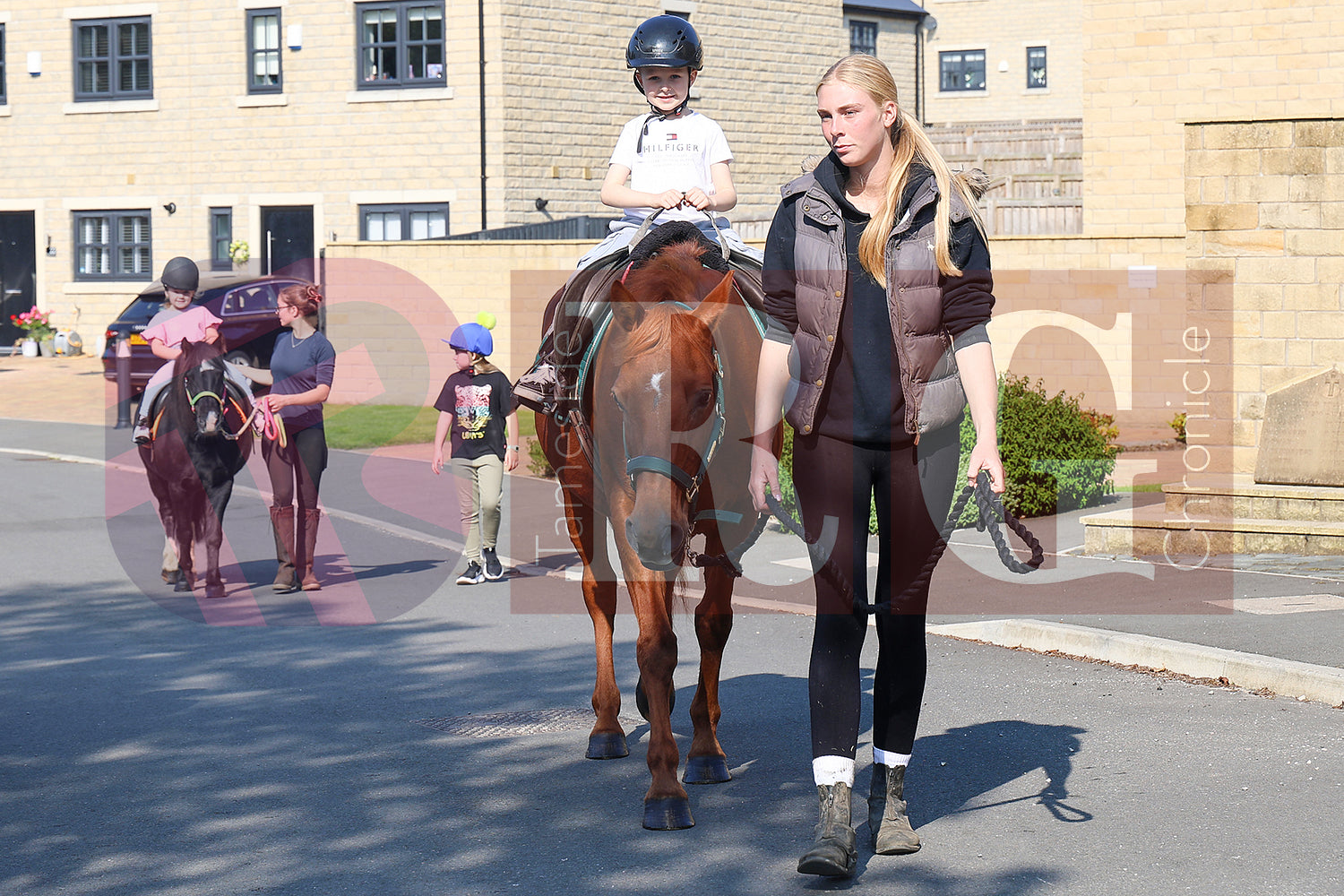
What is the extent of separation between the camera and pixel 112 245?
111 feet

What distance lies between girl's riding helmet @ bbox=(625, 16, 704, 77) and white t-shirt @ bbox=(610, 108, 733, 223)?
0.28 meters

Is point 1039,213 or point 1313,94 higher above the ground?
point 1313,94

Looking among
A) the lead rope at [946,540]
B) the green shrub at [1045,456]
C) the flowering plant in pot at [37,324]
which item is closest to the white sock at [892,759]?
the lead rope at [946,540]

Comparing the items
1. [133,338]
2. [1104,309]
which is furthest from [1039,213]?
[133,338]

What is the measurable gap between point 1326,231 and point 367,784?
8.47m

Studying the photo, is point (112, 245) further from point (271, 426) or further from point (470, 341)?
point (470, 341)

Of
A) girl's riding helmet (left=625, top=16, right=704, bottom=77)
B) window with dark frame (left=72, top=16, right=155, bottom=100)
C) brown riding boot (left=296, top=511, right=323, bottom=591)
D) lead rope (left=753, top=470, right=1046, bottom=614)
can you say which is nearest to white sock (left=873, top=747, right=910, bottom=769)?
lead rope (left=753, top=470, right=1046, bottom=614)

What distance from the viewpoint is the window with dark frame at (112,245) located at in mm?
33562

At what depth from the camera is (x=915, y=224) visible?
4902 millimetres

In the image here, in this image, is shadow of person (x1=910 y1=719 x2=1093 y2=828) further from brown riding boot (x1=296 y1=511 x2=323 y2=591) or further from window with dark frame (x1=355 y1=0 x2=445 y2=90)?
window with dark frame (x1=355 y1=0 x2=445 y2=90)

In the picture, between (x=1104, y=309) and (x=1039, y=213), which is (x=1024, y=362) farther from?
(x=1039, y=213)

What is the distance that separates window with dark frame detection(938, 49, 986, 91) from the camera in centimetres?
5362

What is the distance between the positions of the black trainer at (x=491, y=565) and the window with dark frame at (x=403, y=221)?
20058 millimetres

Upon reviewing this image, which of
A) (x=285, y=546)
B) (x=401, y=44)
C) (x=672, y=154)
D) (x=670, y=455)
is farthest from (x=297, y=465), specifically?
(x=401, y=44)
